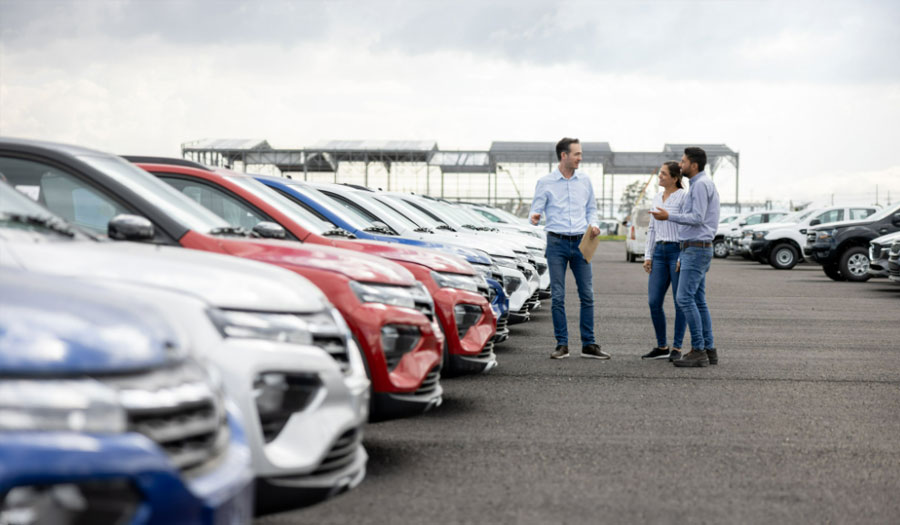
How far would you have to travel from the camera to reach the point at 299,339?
402cm

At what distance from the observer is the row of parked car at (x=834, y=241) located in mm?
20219

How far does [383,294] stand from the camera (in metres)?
5.53

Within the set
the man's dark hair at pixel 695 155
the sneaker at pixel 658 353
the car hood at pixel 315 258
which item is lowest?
the sneaker at pixel 658 353

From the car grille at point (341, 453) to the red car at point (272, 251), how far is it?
1.23m

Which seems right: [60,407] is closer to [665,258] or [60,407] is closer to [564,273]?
[564,273]

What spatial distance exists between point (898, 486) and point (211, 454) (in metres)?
3.84

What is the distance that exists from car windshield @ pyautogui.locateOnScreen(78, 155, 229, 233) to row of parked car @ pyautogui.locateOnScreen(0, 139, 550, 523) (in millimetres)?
13

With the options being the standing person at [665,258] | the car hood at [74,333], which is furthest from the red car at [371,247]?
the car hood at [74,333]

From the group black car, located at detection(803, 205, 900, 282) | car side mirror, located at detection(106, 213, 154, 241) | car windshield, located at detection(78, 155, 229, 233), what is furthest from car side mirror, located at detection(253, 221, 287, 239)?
black car, located at detection(803, 205, 900, 282)

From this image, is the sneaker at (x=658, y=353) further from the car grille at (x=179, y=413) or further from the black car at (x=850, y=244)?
the black car at (x=850, y=244)

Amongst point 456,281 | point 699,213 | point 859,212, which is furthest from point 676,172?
point 859,212

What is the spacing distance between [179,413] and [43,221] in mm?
1964

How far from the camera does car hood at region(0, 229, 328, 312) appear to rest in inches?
151

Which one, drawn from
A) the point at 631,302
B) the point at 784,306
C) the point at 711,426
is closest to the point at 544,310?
the point at 631,302
